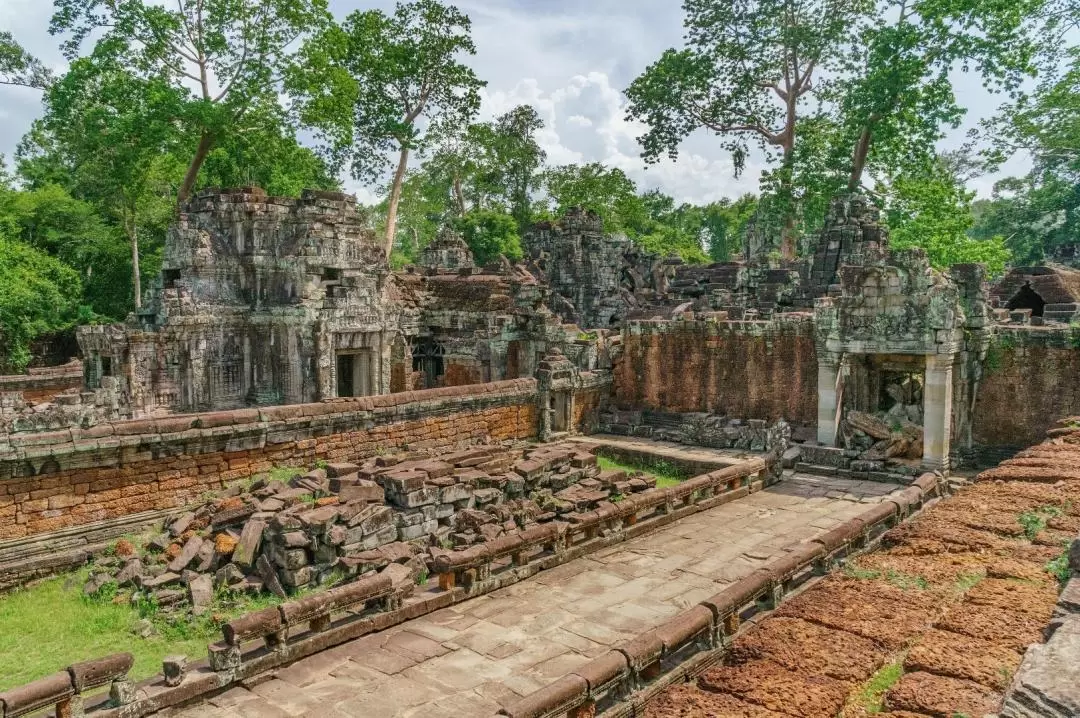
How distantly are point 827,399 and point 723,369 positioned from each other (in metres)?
3.11

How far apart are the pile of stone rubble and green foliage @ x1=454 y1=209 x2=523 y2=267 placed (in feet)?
107

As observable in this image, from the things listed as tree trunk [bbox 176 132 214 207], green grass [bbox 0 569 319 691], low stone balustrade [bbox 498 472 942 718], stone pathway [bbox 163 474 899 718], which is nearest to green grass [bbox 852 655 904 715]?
low stone balustrade [bbox 498 472 942 718]

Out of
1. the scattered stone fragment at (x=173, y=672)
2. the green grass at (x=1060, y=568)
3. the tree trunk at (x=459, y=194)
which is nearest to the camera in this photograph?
the green grass at (x=1060, y=568)

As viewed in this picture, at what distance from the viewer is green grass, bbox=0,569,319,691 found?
7.11 metres

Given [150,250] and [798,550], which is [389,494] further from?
[150,250]

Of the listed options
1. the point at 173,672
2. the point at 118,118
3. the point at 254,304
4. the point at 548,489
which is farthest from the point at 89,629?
the point at 118,118

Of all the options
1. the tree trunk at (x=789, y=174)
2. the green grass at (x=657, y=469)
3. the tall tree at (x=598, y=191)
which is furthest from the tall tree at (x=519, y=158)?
the green grass at (x=657, y=469)

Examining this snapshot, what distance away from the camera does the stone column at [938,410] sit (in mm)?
13508

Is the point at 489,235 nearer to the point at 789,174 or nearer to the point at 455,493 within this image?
the point at 789,174

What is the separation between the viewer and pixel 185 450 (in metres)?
10.7

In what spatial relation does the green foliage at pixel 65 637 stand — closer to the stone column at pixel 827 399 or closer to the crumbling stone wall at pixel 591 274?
the stone column at pixel 827 399

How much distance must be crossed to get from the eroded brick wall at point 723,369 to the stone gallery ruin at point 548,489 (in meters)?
0.07

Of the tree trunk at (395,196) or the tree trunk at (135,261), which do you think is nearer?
the tree trunk at (135,261)

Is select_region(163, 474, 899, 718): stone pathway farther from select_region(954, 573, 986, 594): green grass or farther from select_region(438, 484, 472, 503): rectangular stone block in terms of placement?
select_region(954, 573, 986, 594): green grass
